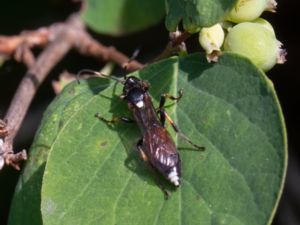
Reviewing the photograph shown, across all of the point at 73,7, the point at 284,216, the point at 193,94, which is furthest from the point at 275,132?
the point at 73,7

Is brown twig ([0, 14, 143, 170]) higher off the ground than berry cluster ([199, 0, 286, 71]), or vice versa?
berry cluster ([199, 0, 286, 71])

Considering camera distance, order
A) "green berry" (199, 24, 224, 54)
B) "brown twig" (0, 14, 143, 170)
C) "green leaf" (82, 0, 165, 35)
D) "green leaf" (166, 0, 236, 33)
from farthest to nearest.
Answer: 1. "green leaf" (82, 0, 165, 35)
2. "brown twig" (0, 14, 143, 170)
3. "green berry" (199, 24, 224, 54)
4. "green leaf" (166, 0, 236, 33)

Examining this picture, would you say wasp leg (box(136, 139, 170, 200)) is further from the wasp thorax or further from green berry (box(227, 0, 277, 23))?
green berry (box(227, 0, 277, 23))

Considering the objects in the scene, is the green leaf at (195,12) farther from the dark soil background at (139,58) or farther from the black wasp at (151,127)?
the dark soil background at (139,58)

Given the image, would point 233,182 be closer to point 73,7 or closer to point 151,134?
point 151,134

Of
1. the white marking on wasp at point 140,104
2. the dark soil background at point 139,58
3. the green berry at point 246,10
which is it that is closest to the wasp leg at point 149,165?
the white marking on wasp at point 140,104

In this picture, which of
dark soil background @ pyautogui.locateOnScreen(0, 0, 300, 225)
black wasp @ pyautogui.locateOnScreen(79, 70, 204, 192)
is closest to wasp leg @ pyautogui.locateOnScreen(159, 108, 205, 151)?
black wasp @ pyautogui.locateOnScreen(79, 70, 204, 192)
